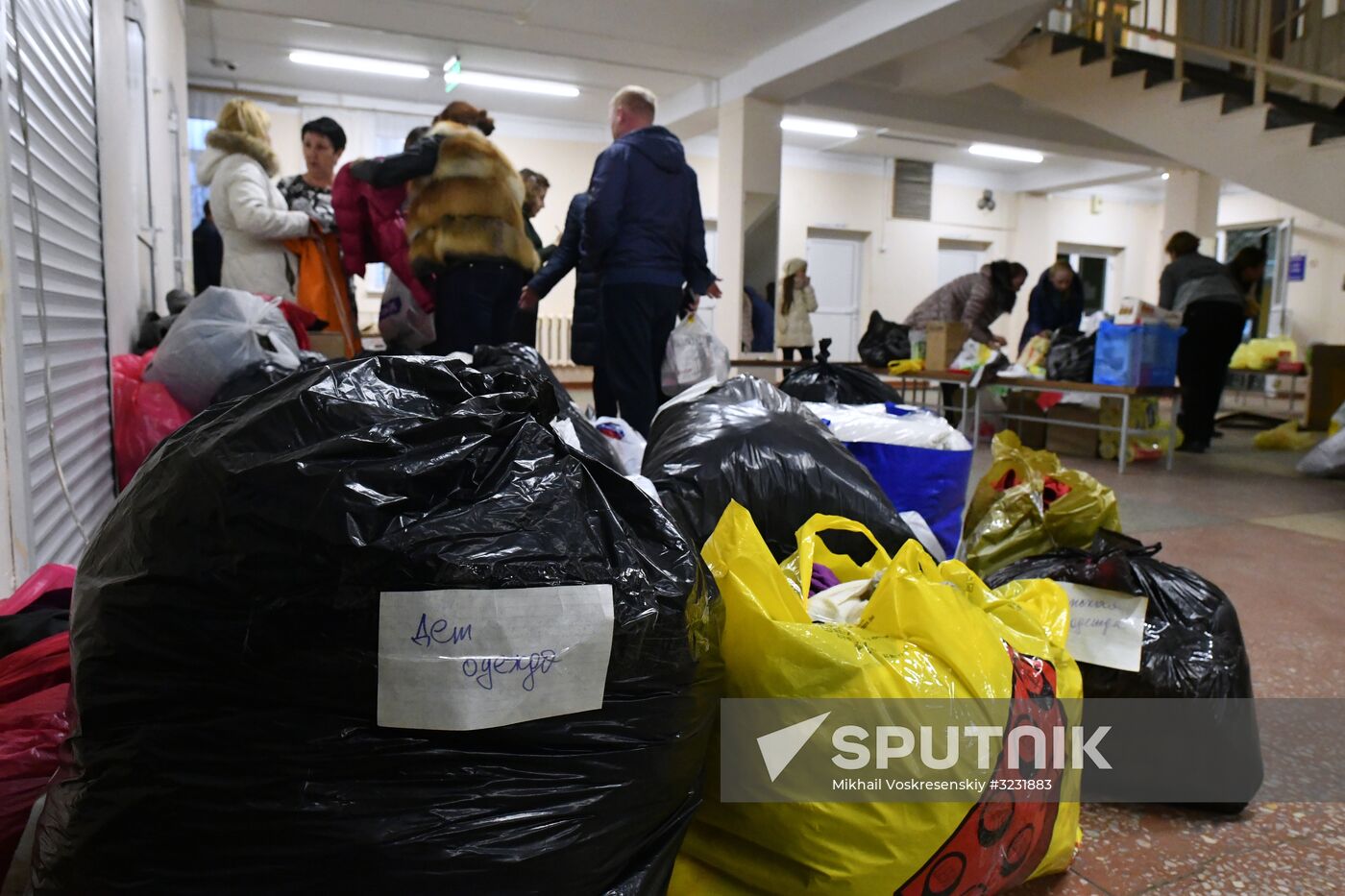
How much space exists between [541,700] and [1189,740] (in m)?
1.03

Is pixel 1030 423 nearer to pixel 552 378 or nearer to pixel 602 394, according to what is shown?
pixel 602 394

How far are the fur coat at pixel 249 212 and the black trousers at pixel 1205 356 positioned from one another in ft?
16.5

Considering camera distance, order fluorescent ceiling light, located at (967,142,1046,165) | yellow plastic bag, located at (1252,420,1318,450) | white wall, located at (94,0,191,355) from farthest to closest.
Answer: fluorescent ceiling light, located at (967,142,1046,165)
yellow plastic bag, located at (1252,420,1318,450)
white wall, located at (94,0,191,355)

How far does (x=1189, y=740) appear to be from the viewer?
4.10ft

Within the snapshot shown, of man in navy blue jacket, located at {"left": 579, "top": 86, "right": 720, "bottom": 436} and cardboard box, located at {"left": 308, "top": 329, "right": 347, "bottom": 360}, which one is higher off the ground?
man in navy blue jacket, located at {"left": 579, "top": 86, "right": 720, "bottom": 436}

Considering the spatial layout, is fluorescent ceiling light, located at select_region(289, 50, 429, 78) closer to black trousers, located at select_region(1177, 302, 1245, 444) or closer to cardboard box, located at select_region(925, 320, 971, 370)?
cardboard box, located at select_region(925, 320, 971, 370)

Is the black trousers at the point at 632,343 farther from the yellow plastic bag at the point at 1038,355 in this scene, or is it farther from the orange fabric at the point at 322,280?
the yellow plastic bag at the point at 1038,355

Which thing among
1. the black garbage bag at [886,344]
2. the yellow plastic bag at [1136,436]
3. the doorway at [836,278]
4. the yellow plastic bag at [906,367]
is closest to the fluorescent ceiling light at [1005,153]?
the doorway at [836,278]

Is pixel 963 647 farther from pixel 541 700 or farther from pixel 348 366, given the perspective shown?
pixel 348 366

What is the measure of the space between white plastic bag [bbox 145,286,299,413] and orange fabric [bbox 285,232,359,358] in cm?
108

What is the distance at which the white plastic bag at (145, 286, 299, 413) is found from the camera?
2.26 metres

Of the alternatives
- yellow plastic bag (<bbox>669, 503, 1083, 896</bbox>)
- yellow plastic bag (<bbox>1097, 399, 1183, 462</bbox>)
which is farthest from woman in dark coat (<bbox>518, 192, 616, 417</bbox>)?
yellow plastic bag (<bbox>1097, 399, 1183, 462</bbox>)

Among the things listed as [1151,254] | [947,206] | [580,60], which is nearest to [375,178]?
[580,60]

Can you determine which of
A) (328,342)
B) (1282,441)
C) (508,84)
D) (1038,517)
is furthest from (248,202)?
(1282,441)
